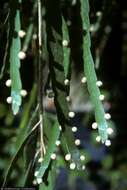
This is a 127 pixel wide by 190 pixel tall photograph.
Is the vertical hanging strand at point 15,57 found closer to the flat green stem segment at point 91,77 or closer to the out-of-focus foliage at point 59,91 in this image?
the out-of-focus foliage at point 59,91

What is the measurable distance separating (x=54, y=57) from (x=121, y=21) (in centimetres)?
101

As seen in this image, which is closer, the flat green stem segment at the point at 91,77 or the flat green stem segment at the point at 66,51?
the flat green stem segment at the point at 91,77

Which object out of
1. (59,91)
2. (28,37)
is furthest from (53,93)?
(28,37)

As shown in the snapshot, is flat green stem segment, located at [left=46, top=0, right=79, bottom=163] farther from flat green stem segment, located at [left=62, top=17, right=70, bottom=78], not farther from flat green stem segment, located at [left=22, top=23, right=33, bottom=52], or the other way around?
flat green stem segment, located at [left=22, top=23, right=33, bottom=52]

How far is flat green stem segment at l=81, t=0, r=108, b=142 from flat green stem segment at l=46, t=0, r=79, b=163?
0.05 metres

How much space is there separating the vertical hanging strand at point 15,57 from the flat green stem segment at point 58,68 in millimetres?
60

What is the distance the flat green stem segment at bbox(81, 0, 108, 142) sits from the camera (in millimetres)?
947

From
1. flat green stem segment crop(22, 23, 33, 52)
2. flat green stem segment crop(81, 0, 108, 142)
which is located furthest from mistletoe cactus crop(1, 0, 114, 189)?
flat green stem segment crop(22, 23, 33, 52)

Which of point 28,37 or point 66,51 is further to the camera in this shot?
point 28,37

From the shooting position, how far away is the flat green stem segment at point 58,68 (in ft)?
3.25

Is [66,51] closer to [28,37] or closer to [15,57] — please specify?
[15,57]

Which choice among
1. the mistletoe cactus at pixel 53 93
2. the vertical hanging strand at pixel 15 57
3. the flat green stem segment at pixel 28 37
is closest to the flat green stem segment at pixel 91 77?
the mistletoe cactus at pixel 53 93

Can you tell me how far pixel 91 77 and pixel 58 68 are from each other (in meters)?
0.07

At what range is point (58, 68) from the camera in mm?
1030
